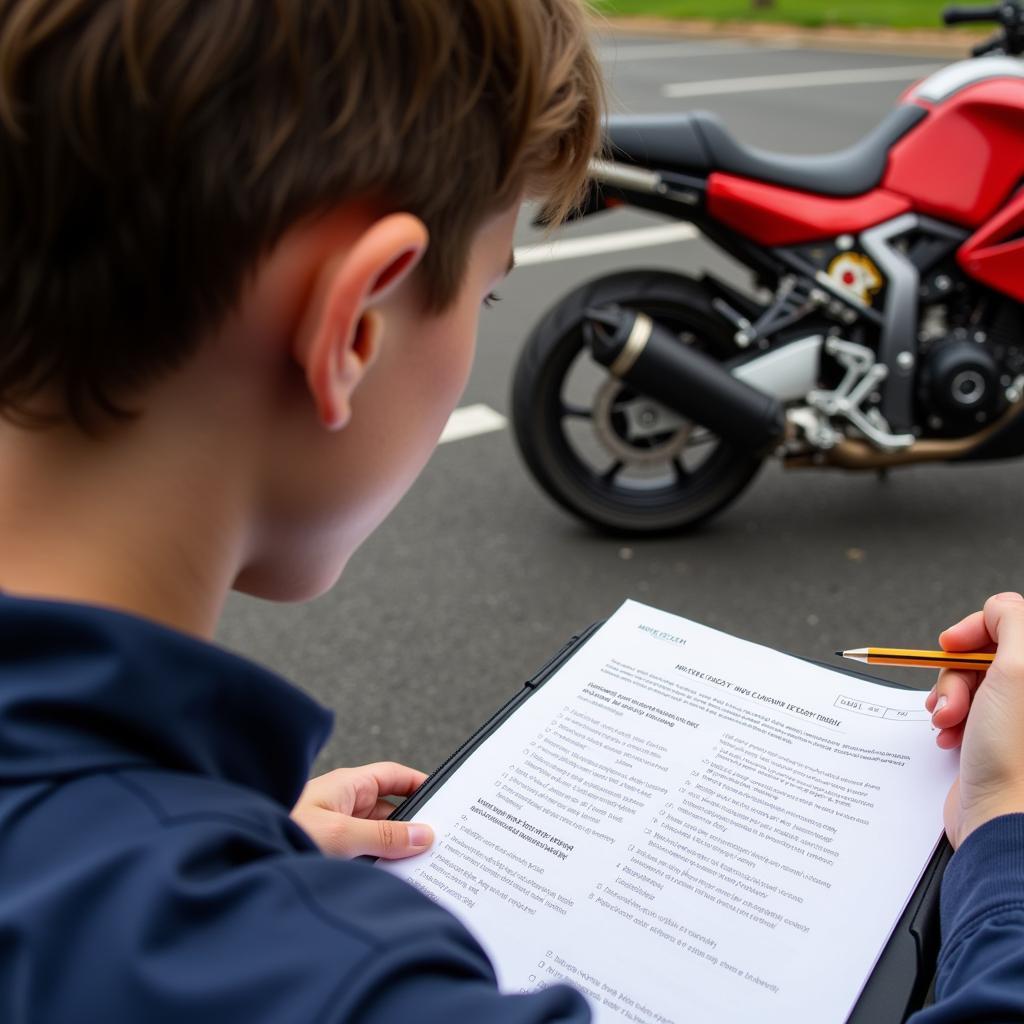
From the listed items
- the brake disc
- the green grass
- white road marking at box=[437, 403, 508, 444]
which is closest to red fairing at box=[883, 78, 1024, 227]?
the brake disc

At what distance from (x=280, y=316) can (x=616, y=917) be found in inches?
18.4

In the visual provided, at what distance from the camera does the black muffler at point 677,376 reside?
8.01 ft

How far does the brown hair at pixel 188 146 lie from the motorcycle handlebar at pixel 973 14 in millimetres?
2443

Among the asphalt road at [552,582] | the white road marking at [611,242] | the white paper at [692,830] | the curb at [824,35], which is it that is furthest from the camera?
the curb at [824,35]

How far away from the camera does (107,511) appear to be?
1.98 feet

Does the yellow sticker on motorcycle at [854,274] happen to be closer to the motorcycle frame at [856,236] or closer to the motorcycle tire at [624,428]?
the motorcycle frame at [856,236]

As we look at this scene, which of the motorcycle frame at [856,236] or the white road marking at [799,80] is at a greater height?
the motorcycle frame at [856,236]

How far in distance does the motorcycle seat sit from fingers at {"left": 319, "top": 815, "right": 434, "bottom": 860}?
1.81 metres

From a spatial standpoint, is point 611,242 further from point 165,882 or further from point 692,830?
point 165,882

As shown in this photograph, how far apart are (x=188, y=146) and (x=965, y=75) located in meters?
2.32

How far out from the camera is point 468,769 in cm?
93

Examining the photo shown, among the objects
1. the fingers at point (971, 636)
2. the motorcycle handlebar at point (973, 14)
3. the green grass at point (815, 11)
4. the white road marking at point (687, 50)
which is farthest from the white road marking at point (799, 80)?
the fingers at point (971, 636)

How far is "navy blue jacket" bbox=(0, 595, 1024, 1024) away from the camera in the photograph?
0.49m

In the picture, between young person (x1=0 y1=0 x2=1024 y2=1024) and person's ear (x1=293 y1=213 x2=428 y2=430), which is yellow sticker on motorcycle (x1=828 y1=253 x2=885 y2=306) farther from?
person's ear (x1=293 y1=213 x2=428 y2=430)
